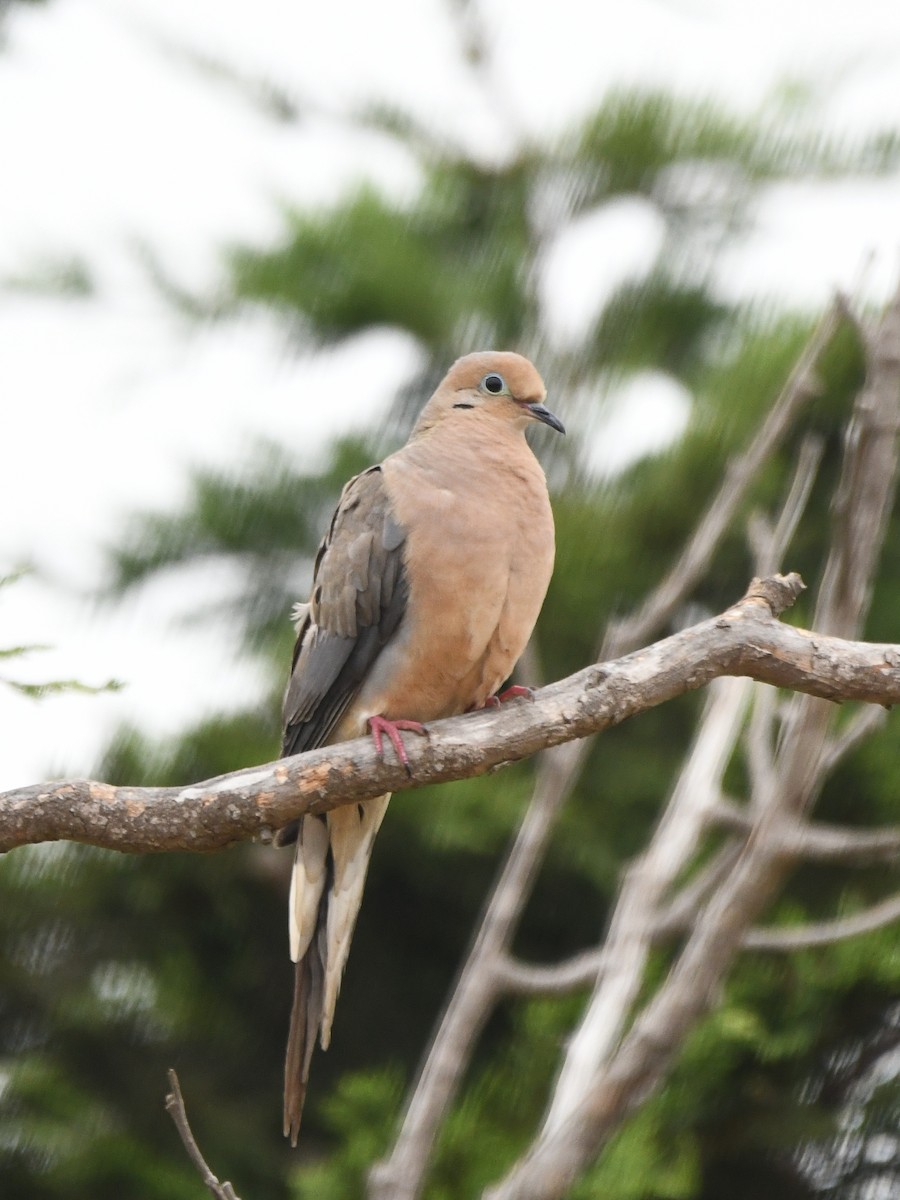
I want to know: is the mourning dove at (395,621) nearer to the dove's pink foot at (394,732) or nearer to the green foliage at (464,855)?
the dove's pink foot at (394,732)

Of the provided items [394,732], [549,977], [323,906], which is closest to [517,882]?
[549,977]

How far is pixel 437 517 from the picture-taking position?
314cm

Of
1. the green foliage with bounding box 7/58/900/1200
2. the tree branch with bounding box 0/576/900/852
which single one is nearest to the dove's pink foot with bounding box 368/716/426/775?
the tree branch with bounding box 0/576/900/852

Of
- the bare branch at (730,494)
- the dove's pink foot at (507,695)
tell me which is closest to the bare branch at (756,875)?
the bare branch at (730,494)

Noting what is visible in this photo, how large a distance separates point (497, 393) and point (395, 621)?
2.13ft

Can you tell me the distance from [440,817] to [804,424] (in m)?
1.41

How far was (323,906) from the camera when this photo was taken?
3.33 metres

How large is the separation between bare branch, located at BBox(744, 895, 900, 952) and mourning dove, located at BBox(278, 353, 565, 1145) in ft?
2.77

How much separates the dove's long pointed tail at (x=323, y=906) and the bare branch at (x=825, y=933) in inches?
33.0

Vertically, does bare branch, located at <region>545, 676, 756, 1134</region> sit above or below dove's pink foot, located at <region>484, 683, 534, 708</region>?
below

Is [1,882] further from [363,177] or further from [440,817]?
[363,177]

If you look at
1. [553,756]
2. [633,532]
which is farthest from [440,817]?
[633,532]

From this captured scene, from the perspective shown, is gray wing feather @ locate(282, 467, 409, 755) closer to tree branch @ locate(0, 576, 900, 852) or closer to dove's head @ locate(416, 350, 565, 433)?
dove's head @ locate(416, 350, 565, 433)

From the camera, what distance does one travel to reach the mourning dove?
3.10 metres
